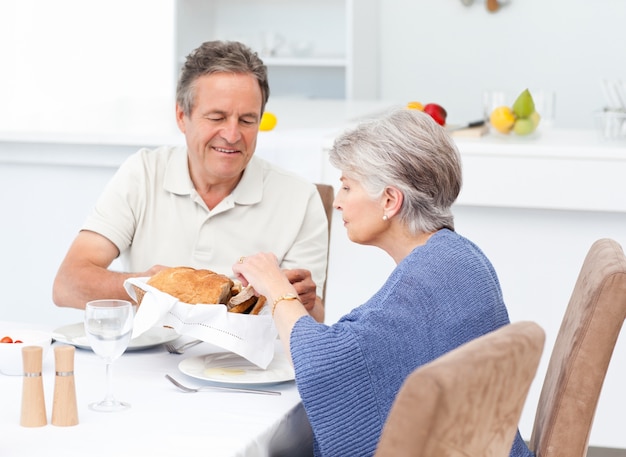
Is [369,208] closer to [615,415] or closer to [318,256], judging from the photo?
[318,256]

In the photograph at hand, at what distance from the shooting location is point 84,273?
196 centimetres

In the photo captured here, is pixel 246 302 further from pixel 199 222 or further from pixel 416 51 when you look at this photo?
pixel 416 51

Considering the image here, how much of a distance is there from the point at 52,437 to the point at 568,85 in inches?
178

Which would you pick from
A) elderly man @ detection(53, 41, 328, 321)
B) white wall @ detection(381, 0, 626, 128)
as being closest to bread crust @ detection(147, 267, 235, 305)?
elderly man @ detection(53, 41, 328, 321)

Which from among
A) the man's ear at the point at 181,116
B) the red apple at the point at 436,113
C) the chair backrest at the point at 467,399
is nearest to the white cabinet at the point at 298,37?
the red apple at the point at 436,113

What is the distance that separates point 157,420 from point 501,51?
4.40m

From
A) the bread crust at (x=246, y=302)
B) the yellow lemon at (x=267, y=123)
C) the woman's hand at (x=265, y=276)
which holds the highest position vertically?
the yellow lemon at (x=267, y=123)

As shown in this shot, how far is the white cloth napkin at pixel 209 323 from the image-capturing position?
1453 millimetres

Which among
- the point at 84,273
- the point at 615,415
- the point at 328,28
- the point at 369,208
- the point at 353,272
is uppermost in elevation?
the point at 328,28

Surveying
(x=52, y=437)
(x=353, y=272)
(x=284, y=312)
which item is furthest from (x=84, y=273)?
(x=353, y=272)

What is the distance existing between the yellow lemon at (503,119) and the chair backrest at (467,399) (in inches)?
73.8

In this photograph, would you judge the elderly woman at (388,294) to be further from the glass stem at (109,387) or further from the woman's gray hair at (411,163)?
the glass stem at (109,387)

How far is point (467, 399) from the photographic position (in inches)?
34.5

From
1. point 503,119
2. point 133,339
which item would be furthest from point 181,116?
point 503,119
